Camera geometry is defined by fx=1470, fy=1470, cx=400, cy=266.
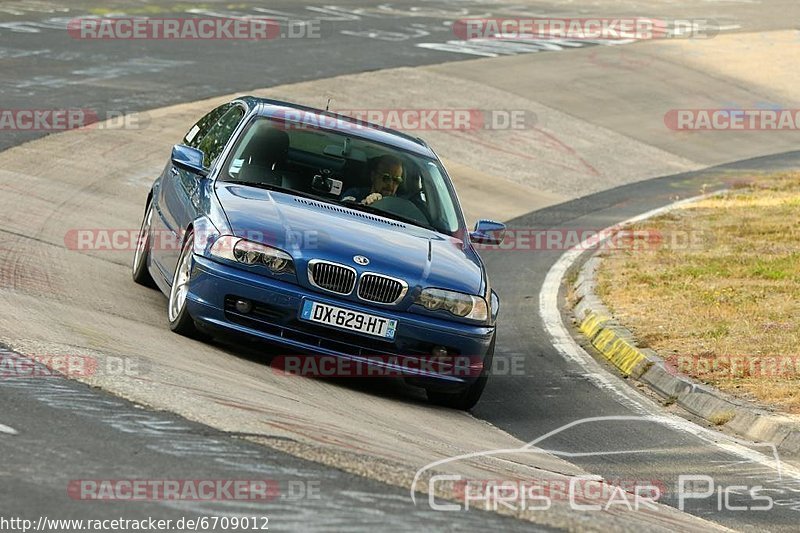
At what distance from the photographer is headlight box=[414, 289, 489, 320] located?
8.88 m

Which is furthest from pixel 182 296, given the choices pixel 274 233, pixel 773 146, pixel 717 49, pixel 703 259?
pixel 717 49

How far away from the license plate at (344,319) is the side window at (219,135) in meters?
2.04

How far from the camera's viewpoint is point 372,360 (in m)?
8.80

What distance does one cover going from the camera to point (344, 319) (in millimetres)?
8719

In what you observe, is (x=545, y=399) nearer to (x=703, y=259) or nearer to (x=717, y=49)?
(x=703, y=259)

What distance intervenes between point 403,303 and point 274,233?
0.89m

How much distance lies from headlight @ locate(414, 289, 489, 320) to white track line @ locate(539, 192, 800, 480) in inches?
63.0
